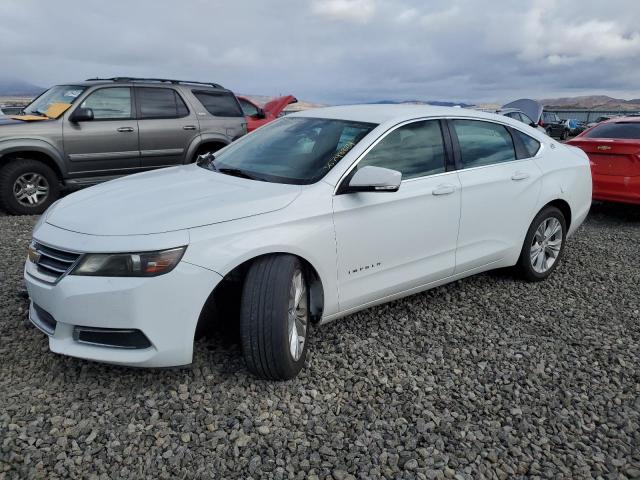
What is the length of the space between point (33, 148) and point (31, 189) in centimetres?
53

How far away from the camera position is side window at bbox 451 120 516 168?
3.96m

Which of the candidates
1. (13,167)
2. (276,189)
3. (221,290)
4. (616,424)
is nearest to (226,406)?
(221,290)

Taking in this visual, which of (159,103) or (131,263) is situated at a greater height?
(159,103)

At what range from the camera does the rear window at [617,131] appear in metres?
7.14

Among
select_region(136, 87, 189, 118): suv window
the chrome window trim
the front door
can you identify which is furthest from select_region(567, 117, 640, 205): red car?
select_region(136, 87, 189, 118): suv window

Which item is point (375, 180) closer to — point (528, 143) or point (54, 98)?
point (528, 143)

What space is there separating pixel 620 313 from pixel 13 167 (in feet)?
22.2

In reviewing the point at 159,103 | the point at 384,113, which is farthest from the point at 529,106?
the point at 384,113

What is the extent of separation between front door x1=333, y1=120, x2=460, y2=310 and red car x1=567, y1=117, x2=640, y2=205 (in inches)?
165

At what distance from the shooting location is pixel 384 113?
3.73m

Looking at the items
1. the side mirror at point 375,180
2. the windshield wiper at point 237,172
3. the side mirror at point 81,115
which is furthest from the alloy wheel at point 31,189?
the side mirror at point 375,180

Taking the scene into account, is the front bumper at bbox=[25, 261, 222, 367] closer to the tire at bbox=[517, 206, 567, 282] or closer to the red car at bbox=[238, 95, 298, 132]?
the tire at bbox=[517, 206, 567, 282]

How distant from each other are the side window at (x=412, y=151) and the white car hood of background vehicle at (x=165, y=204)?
70cm

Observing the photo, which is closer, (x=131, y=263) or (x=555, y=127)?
(x=131, y=263)
